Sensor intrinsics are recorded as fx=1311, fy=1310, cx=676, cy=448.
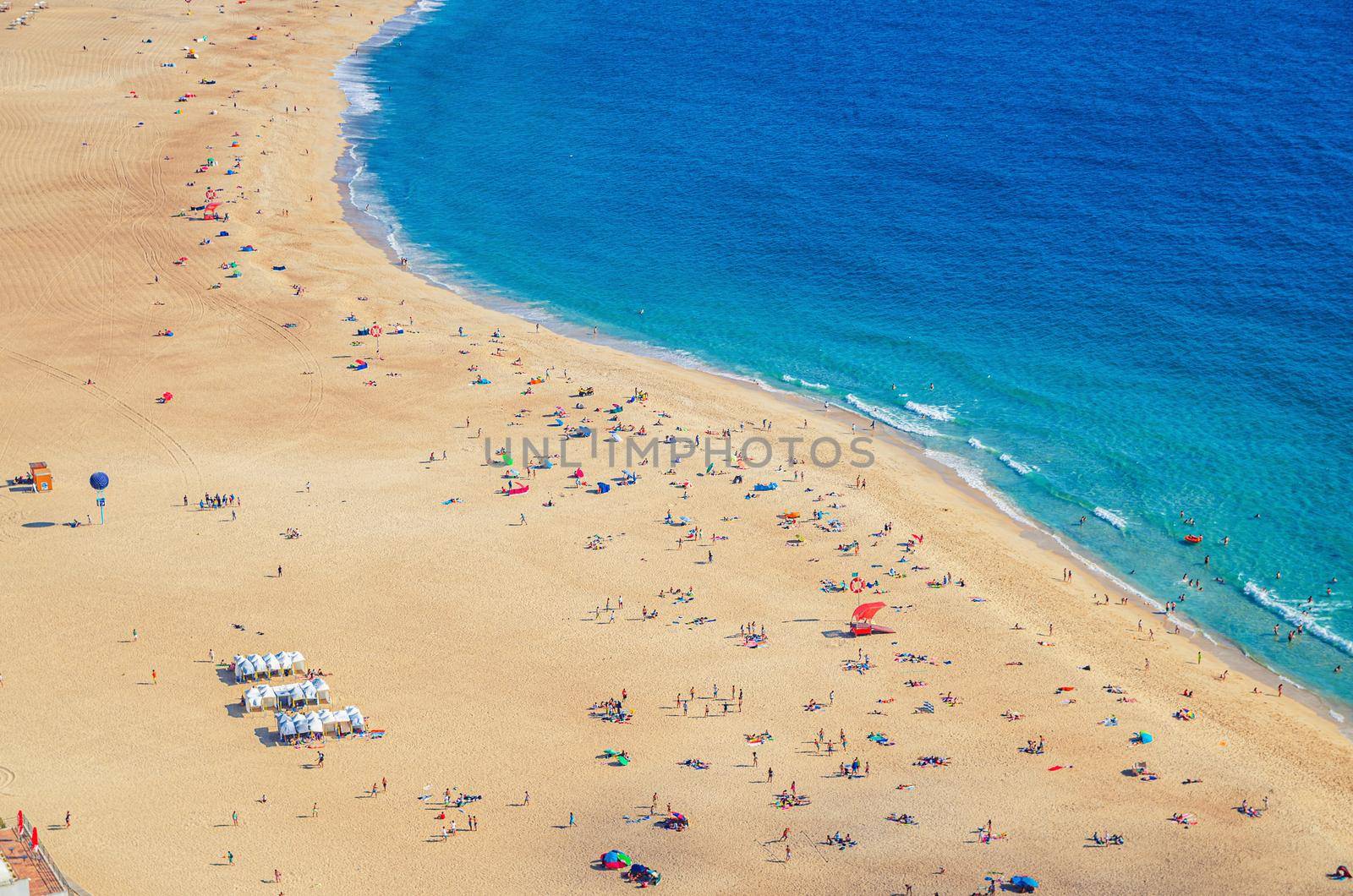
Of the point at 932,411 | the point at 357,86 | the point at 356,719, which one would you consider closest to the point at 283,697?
the point at 356,719

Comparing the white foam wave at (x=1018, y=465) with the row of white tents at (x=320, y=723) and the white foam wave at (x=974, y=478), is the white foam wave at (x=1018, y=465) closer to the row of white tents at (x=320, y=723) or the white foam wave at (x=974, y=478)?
the white foam wave at (x=974, y=478)

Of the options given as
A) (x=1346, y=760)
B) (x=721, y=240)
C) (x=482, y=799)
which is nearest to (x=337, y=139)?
(x=721, y=240)

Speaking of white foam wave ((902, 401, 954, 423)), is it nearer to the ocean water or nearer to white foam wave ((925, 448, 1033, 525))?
the ocean water

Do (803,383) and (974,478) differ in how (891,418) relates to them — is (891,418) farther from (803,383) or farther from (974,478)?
(974,478)

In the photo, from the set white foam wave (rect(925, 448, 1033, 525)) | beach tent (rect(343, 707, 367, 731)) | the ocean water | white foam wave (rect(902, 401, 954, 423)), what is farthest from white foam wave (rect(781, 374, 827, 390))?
beach tent (rect(343, 707, 367, 731))

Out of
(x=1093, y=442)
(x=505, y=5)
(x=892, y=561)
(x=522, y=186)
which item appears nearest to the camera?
(x=892, y=561)

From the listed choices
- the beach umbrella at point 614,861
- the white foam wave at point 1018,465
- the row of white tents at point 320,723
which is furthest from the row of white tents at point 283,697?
the white foam wave at point 1018,465

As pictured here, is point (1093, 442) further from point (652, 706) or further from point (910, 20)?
point (910, 20)
